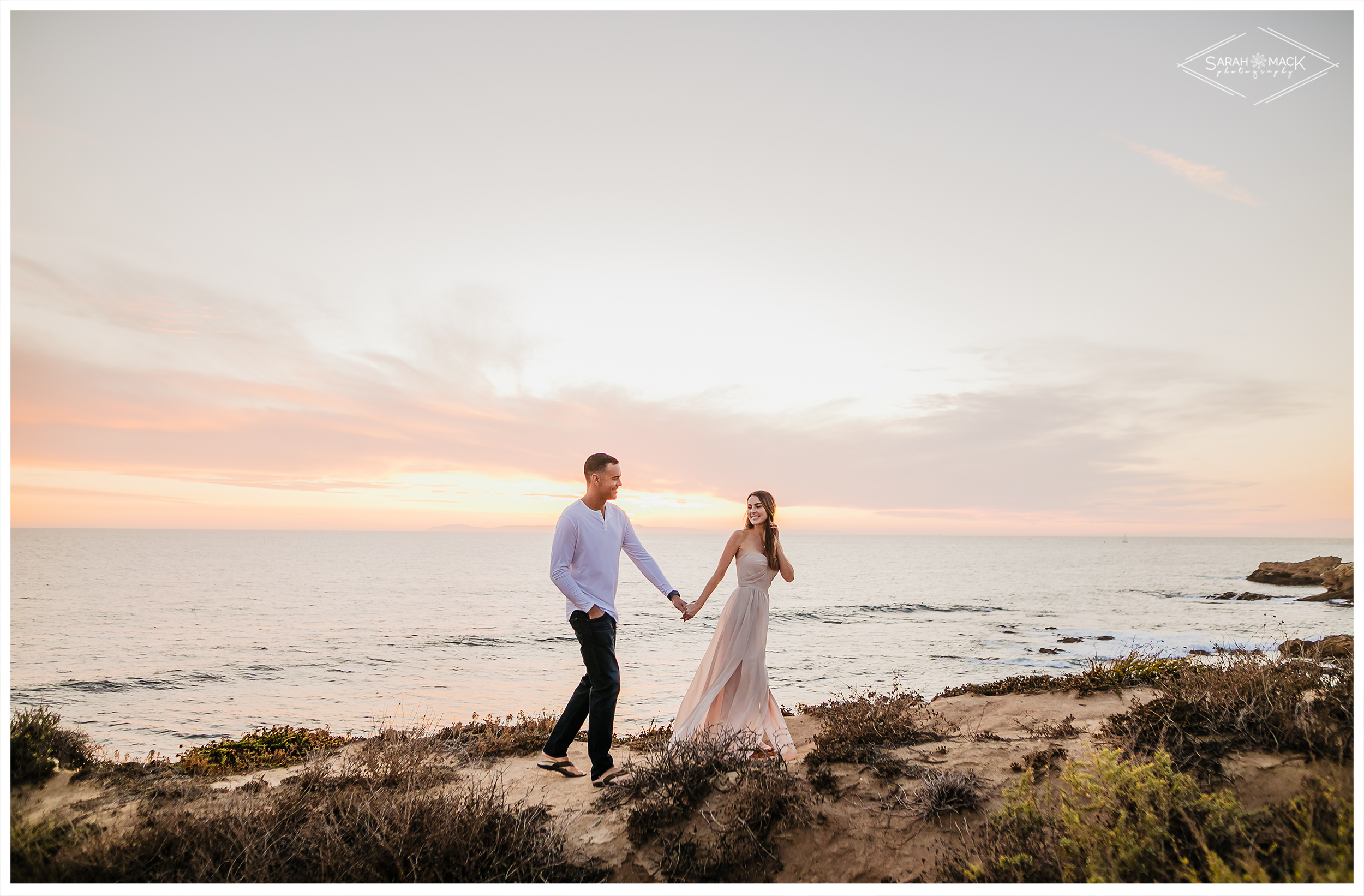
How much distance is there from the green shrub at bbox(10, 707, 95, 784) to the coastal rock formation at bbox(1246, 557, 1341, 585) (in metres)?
57.5

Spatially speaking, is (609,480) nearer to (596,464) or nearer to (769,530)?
(596,464)

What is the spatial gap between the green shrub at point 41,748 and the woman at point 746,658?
588cm

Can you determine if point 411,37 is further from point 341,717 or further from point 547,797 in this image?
point 341,717

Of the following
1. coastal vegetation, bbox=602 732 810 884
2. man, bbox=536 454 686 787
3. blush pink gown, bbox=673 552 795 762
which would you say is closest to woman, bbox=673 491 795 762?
blush pink gown, bbox=673 552 795 762

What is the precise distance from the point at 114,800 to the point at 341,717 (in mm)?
9112

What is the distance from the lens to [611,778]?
5422 mm

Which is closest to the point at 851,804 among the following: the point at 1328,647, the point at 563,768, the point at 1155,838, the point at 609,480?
the point at 1155,838

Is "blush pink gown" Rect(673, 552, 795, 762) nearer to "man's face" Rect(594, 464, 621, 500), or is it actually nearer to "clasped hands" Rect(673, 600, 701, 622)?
"clasped hands" Rect(673, 600, 701, 622)

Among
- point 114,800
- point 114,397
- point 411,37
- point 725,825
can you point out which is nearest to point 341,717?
point 114,397

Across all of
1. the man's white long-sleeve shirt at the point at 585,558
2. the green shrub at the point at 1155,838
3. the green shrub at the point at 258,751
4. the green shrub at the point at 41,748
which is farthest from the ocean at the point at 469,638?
the green shrub at the point at 1155,838

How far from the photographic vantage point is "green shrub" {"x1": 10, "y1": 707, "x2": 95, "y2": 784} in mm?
5672

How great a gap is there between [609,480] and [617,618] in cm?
149

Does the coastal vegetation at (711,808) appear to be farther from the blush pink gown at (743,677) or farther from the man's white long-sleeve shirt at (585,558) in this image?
the man's white long-sleeve shirt at (585,558)

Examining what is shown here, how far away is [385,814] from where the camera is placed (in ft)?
13.3
